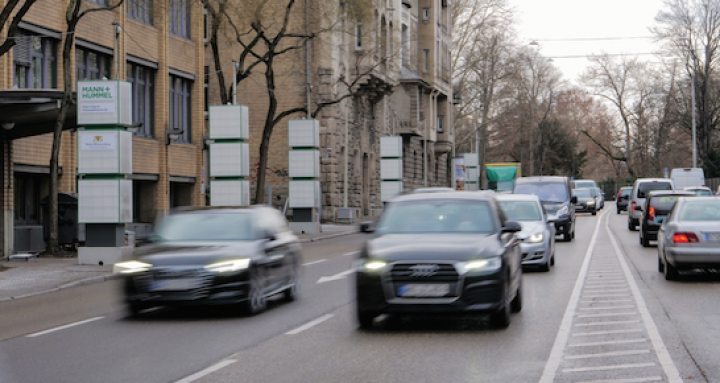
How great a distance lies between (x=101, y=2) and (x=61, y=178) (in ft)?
19.5

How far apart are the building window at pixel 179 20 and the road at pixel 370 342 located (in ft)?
70.9

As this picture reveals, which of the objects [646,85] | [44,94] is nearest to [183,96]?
[44,94]

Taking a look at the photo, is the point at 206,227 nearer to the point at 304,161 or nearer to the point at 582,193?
the point at 304,161

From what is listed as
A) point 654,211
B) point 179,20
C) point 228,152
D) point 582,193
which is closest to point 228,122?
point 228,152

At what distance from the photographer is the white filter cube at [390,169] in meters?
53.1

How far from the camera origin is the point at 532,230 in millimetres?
20188

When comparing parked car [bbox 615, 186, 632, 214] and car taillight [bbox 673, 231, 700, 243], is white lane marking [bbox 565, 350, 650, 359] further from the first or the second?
parked car [bbox 615, 186, 632, 214]

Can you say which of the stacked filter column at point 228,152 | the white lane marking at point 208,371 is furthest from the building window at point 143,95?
the white lane marking at point 208,371

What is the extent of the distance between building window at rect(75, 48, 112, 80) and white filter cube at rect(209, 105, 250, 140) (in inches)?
141

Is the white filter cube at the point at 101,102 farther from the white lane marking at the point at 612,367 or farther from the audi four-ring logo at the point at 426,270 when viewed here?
the white lane marking at the point at 612,367

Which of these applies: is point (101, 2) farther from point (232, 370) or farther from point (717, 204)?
point (232, 370)

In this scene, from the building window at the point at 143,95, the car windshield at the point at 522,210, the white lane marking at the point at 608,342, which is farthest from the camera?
the building window at the point at 143,95

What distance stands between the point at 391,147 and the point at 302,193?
13.4 meters

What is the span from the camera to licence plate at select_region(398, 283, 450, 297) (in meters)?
11.0
